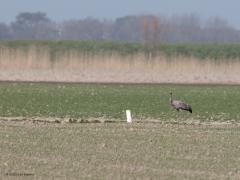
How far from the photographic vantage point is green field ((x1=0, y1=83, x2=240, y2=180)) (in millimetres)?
15141

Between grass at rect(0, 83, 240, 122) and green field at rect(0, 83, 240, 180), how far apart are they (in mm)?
35

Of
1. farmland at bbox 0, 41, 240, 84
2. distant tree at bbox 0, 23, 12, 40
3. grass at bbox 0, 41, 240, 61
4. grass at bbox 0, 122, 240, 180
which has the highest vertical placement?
grass at bbox 0, 122, 240, 180

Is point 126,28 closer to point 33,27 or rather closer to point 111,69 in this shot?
point 33,27

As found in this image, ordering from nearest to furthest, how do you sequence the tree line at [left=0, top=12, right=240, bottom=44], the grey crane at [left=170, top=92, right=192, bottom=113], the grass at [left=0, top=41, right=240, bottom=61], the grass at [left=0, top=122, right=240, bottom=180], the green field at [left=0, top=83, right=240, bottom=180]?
the grass at [left=0, top=122, right=240, bottom=180]
the green field at [left=0, top=83, right=240, bottom=180]
the grey crane at [left=170, top=92, right=192, bottom=113]
the grass at [left=0, top=41, right=240, bottom=61]
the tree line at [left=0, top=12, right=240, bottom=44]

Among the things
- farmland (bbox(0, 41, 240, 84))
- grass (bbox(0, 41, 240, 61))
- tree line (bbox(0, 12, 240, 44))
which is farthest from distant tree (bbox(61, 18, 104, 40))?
farmland (bbox(0, 41, 240, 84))

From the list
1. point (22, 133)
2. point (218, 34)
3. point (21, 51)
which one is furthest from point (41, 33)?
point (22, 133)

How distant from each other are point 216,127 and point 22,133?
5.96 meters

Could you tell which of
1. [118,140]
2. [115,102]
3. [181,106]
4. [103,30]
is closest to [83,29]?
[103,30]

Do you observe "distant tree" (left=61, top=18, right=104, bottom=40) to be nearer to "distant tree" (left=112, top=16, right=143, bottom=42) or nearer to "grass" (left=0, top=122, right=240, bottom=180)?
"distant tree" (left=112, top=16, right=143, bottom=42)

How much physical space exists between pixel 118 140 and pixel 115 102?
651 inches

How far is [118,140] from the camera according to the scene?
20.3 meters

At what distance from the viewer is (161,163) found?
16156 millimetres

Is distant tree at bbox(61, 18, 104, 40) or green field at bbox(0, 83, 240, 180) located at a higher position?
green field at bbox(0, 83, 240, 180)

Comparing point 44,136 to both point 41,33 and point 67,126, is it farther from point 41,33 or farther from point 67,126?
point 41,33
